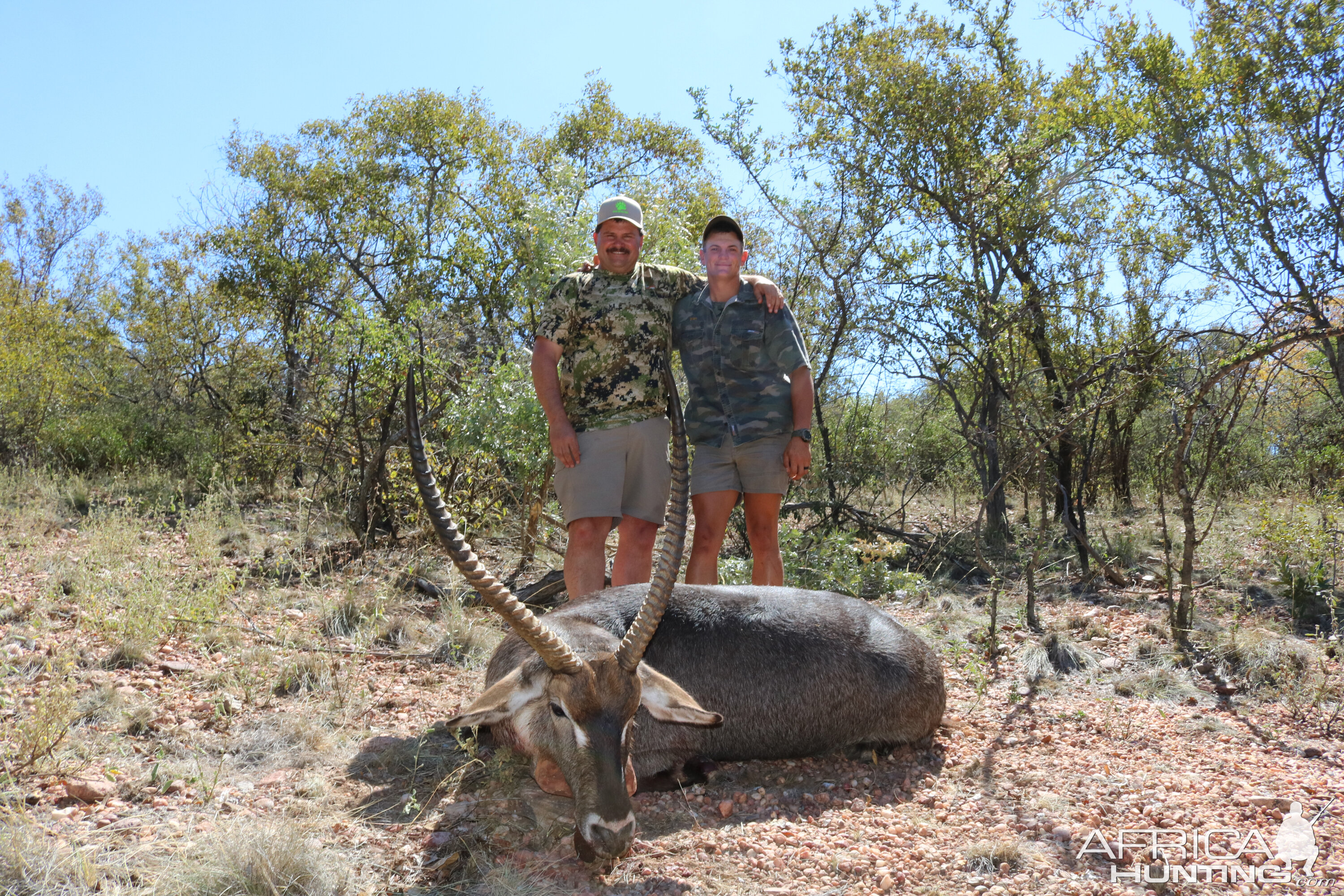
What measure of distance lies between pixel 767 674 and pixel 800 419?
6.03ft

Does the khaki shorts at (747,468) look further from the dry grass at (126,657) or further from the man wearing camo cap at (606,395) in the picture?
the dry grass at (126,657)

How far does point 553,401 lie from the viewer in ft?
19.0

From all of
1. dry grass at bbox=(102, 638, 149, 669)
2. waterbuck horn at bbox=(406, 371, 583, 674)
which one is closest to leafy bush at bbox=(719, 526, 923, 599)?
waterbuck horn at bbox=(406, 371, 583, 674)

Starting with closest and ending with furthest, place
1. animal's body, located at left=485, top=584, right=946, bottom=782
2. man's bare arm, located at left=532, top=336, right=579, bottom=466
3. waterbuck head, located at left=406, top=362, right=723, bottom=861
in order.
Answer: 1. waterbuck head, located at left=406, top=362, right=723, bottom=861
2. animal's body, located at left=485, top=584, right=946, bottom=782
3. man's bare arm, located at left=532, top=336, right=579, bottom=466

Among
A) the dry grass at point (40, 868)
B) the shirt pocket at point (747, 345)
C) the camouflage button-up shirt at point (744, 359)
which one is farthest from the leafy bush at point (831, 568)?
the dry grass at point (40, 868)

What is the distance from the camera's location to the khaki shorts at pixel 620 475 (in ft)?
19.0

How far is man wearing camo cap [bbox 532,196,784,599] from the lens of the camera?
579 centimetres

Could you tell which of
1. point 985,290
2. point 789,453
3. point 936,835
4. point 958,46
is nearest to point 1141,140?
point 985,290

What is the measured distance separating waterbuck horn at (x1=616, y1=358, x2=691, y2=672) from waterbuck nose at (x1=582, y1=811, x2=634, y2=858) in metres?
0.67

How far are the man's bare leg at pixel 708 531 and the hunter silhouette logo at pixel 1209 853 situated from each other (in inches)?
113

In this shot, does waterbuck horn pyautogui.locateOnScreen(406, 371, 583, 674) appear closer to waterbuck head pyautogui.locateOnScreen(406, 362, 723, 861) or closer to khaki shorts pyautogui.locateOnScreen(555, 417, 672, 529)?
waterbuck head pyautogui.locateOnScreen(406, 362, 723, 861)

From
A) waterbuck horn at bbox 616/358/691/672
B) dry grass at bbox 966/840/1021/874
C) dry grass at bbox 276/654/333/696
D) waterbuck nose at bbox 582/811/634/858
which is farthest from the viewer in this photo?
dry grass at bbox 276/654/333/696

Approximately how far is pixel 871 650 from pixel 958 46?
28.7 feet

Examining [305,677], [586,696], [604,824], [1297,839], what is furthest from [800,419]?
[305,677]
